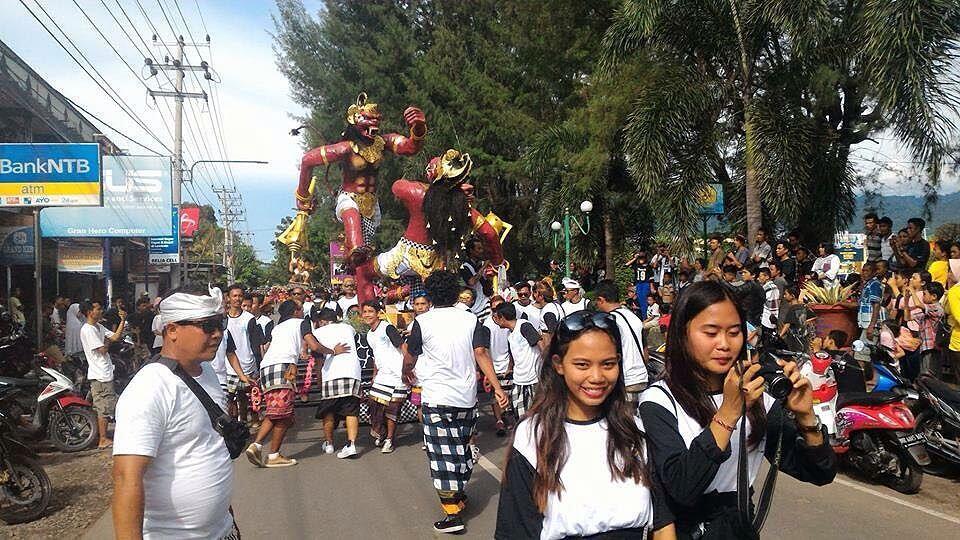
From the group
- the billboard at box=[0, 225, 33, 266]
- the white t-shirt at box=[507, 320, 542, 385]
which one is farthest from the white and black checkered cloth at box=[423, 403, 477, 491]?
the billboard at box=[0, 225, 33, 266]

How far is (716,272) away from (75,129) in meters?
19.3

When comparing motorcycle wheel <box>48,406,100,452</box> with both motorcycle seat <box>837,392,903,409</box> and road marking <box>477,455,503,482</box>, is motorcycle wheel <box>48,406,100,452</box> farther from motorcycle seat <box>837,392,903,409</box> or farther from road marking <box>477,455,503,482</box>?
motorcycle seat <box>837,392,903,409</box>

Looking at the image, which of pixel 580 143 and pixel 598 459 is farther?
pixel 580 143

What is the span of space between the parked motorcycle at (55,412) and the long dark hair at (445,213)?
455 centimetres

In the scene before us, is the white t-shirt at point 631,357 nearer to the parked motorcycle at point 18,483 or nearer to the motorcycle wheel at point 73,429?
the parked motorcycle at point 18,483

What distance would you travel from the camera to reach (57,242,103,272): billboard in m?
22.2

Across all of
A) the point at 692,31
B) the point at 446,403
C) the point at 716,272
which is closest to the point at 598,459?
the point at 446,403

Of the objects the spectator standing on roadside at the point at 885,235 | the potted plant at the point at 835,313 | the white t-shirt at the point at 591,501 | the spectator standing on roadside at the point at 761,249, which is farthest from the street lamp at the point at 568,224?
the white t-shirt at the point at 591,501

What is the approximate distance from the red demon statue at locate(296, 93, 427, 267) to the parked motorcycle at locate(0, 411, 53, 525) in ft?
17.7

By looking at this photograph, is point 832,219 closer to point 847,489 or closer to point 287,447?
point 847,489

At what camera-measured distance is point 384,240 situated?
28859 millimetres

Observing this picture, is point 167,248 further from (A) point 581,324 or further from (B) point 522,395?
(A) point 581,324

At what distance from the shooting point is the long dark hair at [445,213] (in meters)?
9.84

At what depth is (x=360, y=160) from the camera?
11234 millimetres
